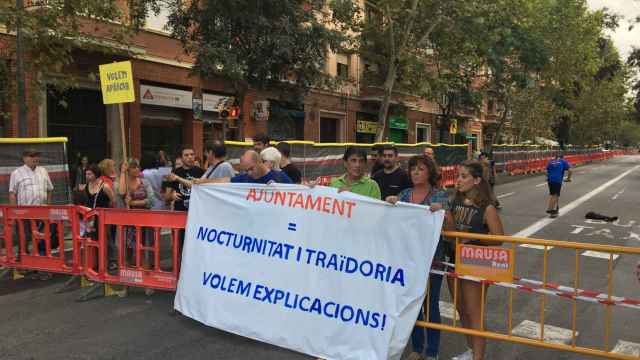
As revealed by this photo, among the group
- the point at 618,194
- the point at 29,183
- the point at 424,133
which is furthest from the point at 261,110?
the point at 424,133

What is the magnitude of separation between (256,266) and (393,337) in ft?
4.49

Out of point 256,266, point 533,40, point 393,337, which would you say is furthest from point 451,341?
point 533,40

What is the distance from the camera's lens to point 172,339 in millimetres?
4848

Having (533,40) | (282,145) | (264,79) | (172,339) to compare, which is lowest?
(172,339)

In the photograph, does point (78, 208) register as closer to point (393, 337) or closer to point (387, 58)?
point (393, 337)

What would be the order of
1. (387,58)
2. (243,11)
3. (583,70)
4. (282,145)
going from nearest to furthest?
(282,145) < (243,11) < (387,58) < (583,70)

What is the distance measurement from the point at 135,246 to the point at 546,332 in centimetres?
453

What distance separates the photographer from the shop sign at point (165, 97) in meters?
18.0

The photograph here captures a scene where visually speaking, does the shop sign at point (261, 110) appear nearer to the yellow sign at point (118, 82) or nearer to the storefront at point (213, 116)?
the storefront at point (213, 116)

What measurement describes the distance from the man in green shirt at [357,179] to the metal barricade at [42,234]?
3.35m

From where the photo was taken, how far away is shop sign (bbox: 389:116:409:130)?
112ft

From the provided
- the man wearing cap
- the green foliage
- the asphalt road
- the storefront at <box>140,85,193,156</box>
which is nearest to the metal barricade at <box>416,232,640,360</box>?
the asphalt road

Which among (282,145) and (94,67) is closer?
(282,145)

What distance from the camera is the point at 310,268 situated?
173 inches
